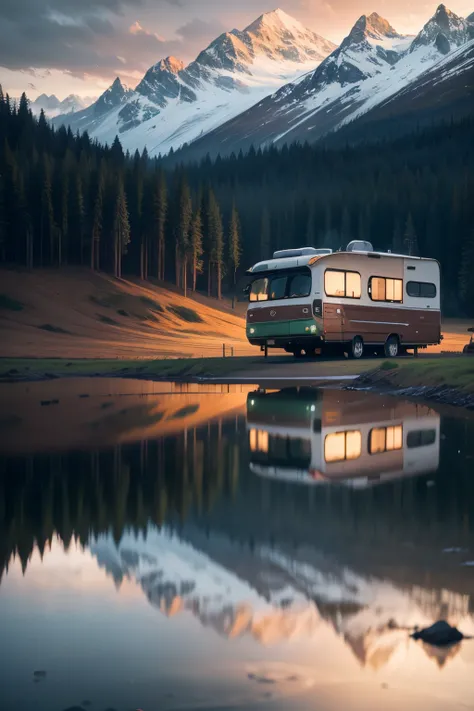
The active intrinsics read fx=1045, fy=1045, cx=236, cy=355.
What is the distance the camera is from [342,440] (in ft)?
51.2

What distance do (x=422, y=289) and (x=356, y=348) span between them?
469 centimetres

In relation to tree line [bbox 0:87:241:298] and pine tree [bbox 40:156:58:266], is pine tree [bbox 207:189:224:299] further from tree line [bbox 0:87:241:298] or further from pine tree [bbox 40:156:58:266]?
pine tree [bbox 40:156:58:266]

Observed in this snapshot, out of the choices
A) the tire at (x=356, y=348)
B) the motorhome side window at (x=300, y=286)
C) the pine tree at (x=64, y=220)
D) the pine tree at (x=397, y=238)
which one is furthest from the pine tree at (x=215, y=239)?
the motorhome side window at (x=300, y=286)

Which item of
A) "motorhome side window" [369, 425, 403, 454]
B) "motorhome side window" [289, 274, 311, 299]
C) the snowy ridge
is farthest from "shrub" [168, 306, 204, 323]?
the snowy ridge

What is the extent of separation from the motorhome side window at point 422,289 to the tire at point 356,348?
3.25 meters

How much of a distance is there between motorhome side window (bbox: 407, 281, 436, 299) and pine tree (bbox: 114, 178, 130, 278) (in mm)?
65321

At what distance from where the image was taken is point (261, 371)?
34500 millimetres

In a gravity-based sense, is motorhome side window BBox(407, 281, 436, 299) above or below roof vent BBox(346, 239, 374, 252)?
below

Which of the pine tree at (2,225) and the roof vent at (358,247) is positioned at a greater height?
the pine tree at (2,225)

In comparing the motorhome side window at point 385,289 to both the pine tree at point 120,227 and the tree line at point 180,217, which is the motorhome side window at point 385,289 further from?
the pine tree at point 120,227

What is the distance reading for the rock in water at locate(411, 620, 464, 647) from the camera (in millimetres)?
5887

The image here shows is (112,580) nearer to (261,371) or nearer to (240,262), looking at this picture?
(261,371)

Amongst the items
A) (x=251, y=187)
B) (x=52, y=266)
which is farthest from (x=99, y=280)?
(x=251, y=187)

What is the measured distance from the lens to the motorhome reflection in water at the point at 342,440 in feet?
40.8
